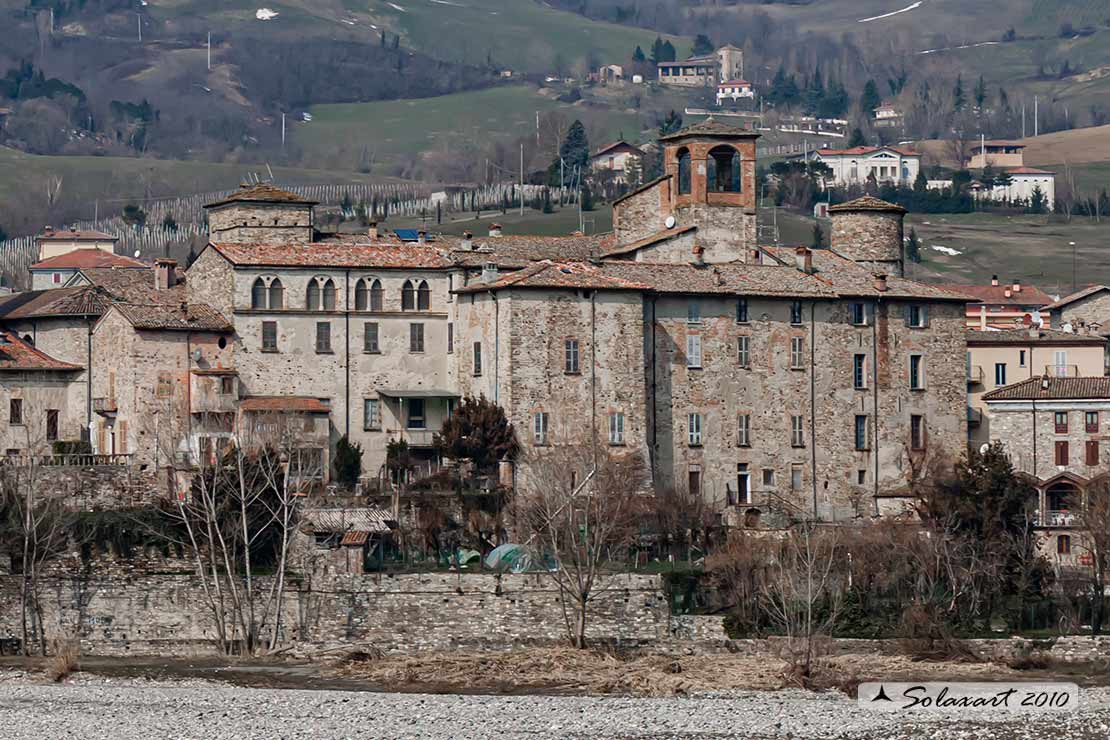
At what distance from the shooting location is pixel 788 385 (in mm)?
80875

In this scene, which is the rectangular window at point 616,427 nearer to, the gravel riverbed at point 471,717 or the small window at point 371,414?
the small window at point 371,414

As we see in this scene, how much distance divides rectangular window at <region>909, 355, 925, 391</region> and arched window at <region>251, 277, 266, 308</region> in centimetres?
2143

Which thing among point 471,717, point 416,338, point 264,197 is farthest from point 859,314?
point 471,717

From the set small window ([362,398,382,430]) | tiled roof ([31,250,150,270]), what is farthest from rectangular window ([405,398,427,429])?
tiled roof ([31,250,150,270])

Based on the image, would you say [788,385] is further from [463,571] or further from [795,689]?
[795,689]

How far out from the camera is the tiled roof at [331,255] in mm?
78125

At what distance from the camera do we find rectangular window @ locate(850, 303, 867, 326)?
270ft

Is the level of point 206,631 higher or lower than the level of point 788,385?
lower

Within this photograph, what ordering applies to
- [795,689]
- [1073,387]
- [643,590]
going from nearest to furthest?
[795,689] < [643,590] < [1073,387]

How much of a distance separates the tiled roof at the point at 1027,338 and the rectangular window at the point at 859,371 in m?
9.57

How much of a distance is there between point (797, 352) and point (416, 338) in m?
12.2

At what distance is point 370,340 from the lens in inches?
3105

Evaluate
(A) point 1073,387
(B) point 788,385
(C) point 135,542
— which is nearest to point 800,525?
(B) point 788,385

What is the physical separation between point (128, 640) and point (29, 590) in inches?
118
